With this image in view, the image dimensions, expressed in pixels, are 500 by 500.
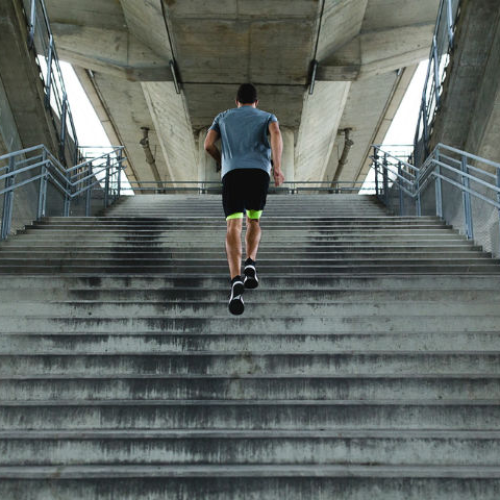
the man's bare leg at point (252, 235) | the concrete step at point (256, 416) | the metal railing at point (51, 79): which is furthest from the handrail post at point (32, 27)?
the concrete step at point (256, 416)

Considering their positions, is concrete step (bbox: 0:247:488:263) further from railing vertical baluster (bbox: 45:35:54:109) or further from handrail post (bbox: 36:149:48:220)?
railing vertical baluster (bbox: 45:35:54:109)

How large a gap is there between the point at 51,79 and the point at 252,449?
9.80 m

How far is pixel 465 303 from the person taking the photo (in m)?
3.80

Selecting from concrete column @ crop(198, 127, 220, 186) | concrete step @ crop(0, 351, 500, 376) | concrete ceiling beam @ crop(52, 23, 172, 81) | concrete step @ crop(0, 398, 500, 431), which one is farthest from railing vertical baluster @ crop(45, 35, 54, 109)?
concrete step @ crop(0, 398, 500, 431)

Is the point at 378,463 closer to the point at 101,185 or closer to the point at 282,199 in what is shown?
the point at 282,199

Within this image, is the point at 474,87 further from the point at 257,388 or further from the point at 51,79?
the point at 257,388

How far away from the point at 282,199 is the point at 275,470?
762 cm

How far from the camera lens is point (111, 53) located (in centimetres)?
1450

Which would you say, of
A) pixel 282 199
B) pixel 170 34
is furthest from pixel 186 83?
pixel 282 199

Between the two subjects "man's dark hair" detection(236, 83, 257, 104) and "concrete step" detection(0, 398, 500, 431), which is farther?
"man's dark hair" detection(236, 83, 257, 104)

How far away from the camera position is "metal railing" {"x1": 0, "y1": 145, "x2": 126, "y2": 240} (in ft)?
20.3

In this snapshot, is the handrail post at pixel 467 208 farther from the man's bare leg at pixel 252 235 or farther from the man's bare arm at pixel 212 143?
the man's bare arm at pixel 212 143

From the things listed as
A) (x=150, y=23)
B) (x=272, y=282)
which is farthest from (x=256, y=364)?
(x=150, y=23)

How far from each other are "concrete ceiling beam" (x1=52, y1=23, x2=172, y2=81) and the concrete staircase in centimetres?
1029
